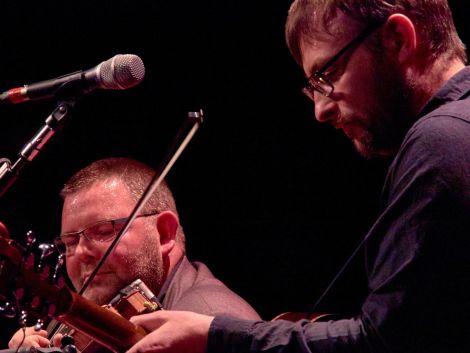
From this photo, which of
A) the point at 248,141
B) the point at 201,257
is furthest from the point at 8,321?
the point at 248,141

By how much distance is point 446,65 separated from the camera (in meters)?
1.66

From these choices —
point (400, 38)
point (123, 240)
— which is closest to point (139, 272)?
point (123, 240)

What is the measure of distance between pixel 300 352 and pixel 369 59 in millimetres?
719

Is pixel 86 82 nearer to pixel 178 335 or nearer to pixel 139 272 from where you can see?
pixel 178 335

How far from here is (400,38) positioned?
1.63 meters

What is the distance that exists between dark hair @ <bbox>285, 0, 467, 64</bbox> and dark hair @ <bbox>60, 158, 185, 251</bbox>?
1.33 metres

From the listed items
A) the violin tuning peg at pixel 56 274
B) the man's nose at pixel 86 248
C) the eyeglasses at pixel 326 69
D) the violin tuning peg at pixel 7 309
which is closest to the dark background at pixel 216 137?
the man's nose at pixel 86 248

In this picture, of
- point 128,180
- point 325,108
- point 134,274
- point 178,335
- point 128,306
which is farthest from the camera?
point 128,180

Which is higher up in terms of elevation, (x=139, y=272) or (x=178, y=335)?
(x=178, y=335)

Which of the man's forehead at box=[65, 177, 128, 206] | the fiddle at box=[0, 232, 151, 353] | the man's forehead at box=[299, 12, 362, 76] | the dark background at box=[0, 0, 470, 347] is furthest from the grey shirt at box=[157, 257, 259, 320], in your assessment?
the dark background at box=[0, 0, 470, 347]

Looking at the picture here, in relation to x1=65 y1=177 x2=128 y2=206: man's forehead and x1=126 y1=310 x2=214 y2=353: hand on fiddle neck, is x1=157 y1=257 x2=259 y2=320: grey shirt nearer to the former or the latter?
x1=65 y1=177 x2=128 y2=206: man's forehead

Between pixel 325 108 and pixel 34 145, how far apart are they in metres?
0.76

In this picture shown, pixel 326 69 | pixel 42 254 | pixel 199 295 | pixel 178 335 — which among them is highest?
pixel 326 69

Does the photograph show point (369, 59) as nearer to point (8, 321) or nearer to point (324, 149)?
point (324, 149)
